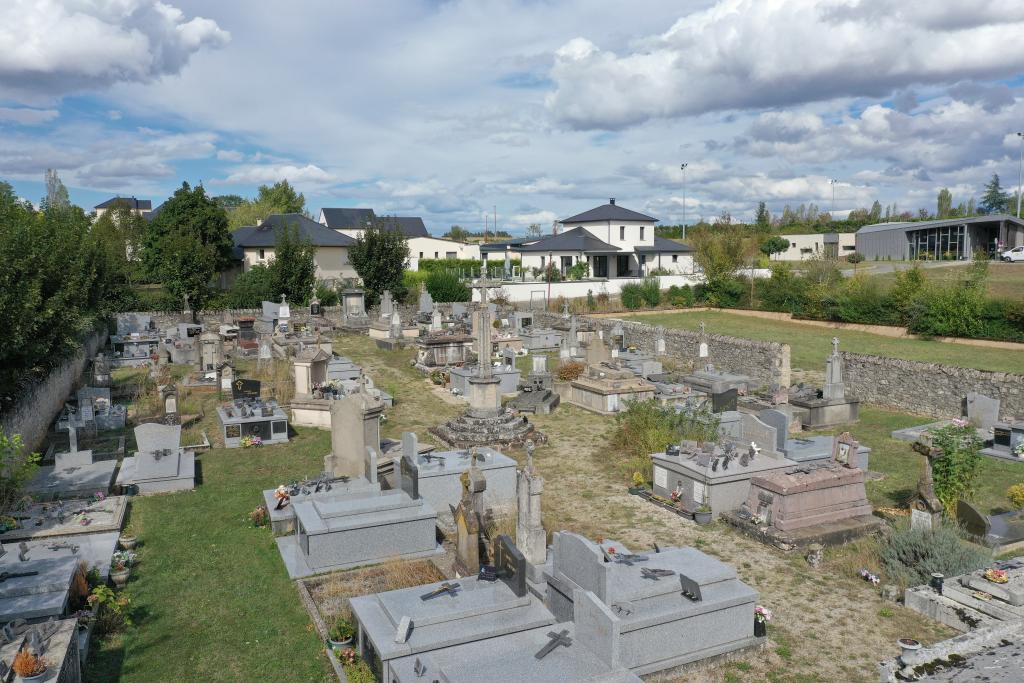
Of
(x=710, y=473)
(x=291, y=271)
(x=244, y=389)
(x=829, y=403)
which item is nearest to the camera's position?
(x=710, y=473)

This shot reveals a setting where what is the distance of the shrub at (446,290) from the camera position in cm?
4269

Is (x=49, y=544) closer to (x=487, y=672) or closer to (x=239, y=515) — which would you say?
(x=239, y=515)

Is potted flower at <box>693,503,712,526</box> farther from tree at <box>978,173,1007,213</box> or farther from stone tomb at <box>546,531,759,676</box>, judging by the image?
tree at <box>978,173,1007,213</box>

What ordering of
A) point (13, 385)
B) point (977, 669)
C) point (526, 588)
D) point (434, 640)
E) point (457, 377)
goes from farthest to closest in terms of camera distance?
1. point (457, 377)
2. point (13, 385)
3. point (526, 588)
4. point (434, 640)
5. point (977, 669)

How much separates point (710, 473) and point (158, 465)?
369 inches

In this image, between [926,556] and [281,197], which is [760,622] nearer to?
[926,556]

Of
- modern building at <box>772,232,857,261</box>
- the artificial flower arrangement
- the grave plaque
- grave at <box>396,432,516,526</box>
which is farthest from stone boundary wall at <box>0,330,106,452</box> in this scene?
modern building at <box>772,232,857,261</box>

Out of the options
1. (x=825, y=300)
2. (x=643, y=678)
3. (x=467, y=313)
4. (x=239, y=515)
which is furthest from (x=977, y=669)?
(x=825, y=300)

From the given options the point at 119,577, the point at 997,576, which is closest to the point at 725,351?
the point at 997,576

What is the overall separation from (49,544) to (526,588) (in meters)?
6.36

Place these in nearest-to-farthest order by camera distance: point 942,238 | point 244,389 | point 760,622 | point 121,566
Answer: point 760,622, point 121,566, point 244,389, point 942,238

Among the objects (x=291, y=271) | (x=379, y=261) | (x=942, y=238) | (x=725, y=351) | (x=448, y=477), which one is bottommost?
(x=448, y=477)

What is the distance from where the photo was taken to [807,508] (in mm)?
10352

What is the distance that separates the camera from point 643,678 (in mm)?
6734
